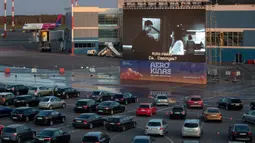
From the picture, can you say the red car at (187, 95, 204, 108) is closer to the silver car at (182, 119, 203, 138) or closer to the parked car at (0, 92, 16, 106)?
the silver car at (182, 119, 203, 138)

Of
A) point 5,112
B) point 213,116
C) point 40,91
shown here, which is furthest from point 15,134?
point 40,91

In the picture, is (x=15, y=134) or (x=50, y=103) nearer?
(x=15, y=134)

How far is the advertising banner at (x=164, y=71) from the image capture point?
56.2 meters

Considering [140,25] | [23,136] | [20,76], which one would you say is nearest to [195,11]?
[140,25]

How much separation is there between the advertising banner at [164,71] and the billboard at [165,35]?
0.58 m

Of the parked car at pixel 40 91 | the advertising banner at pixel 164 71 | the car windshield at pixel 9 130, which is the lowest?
the car windshield at pixel 9 130

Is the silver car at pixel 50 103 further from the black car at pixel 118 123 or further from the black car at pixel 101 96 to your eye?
the black car at pixel 118 123

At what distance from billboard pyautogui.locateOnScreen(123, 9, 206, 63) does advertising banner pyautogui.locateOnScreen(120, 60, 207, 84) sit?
0.58 m

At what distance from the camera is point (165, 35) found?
5681cm

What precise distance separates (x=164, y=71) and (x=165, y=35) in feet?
13.9

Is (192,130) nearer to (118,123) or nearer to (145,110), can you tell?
(118,123)

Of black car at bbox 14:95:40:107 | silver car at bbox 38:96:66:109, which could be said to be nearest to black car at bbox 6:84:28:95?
black car at bbox 14:95:40:107

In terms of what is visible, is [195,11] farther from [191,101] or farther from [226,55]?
[226,55]

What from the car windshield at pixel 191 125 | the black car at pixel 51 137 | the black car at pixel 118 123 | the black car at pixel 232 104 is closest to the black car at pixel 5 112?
the black car at pixel 118 123
